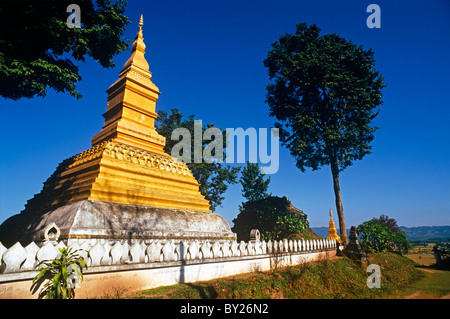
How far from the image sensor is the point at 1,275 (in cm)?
397

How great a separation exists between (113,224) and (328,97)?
54.3 feet

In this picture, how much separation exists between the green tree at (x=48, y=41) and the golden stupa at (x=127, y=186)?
2.08m

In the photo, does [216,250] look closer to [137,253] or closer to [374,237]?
[137,253]

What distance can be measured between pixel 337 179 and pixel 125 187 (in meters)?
14.4

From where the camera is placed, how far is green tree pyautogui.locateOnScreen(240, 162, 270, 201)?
3038cm

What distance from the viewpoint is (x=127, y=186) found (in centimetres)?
929

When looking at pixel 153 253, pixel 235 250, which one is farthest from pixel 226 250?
pixel 153 253

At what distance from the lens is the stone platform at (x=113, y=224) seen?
6.88 metres

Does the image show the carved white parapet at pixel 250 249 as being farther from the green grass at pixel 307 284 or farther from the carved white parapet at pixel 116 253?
the carved white parapet at pixel 116 253

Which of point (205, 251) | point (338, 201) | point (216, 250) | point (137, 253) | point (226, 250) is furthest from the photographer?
point (338, 201)

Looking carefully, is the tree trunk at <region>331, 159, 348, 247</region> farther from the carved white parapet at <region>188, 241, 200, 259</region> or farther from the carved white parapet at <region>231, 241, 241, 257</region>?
the carved white parapet at <region>188, 241, 200, 259</region>

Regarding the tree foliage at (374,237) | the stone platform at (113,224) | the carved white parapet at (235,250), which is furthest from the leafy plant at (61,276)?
the tree foliage at (374,237)

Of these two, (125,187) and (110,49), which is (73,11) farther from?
(125,187)
